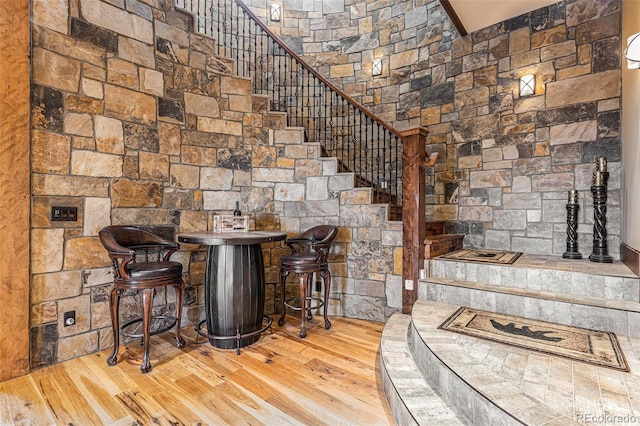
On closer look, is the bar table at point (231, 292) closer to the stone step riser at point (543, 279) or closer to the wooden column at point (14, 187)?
the wooden column at point (14, 187)

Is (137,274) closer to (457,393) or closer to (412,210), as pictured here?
(457,393)

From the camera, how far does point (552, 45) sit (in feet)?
11.0

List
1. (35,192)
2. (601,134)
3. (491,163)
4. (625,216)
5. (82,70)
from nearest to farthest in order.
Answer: (35,192)
(82,70)
(625,216)
(601,134)
(491,163)

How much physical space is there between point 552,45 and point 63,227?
5.02 meters

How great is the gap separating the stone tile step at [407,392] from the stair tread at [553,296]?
731 millimetres

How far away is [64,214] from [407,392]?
270 centimetres

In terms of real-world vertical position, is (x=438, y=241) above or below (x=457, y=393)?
above

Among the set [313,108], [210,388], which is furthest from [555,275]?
[313,108]

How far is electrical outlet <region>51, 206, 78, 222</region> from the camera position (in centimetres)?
228

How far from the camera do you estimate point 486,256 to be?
3137mm

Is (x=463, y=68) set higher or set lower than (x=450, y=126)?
higher

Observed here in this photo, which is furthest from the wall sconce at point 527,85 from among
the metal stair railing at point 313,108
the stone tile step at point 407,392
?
the stone tile step at point 407,392

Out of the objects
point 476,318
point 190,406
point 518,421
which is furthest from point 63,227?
point 476,318

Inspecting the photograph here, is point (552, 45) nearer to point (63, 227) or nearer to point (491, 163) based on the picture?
point (491, 163)
